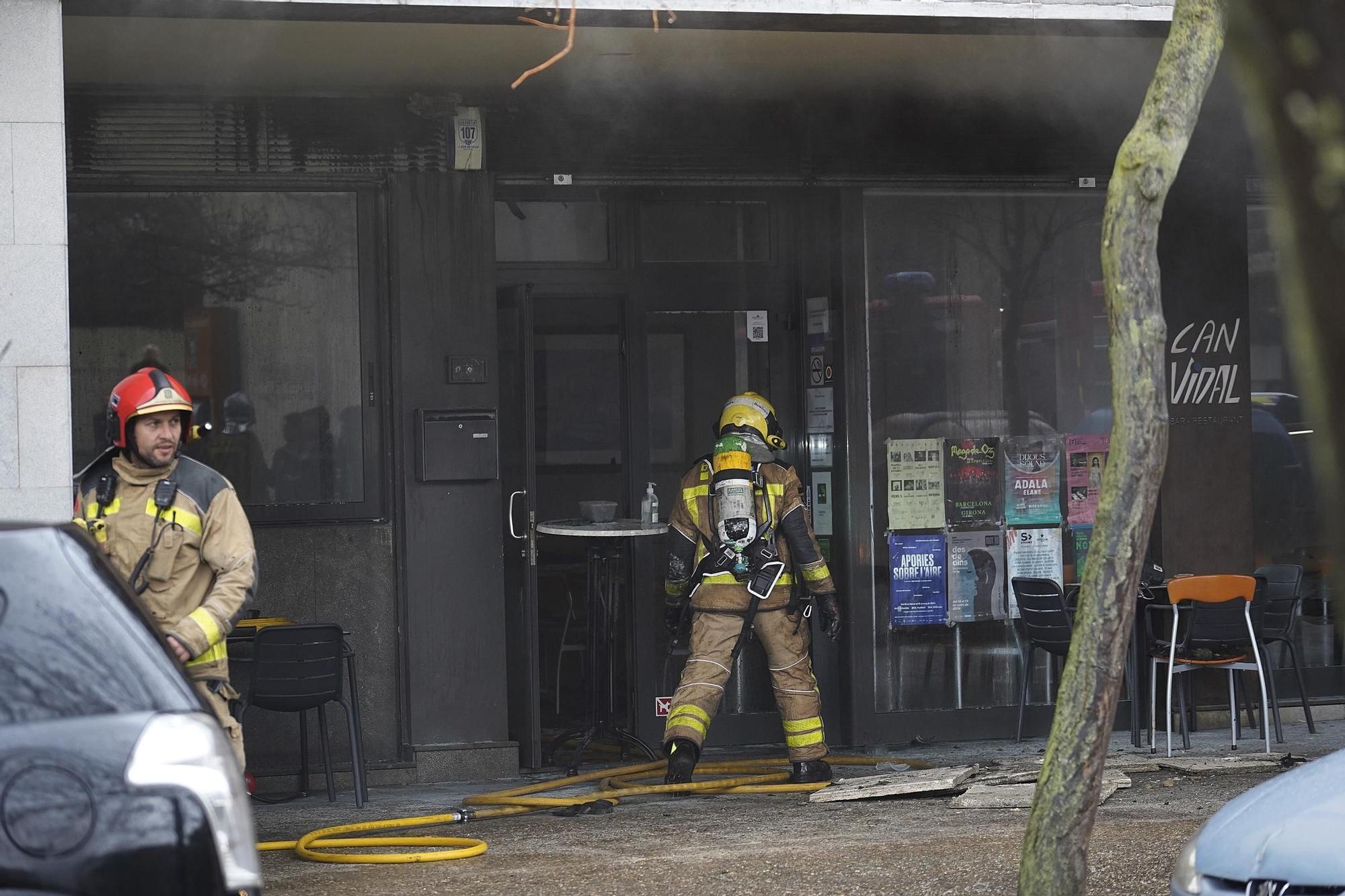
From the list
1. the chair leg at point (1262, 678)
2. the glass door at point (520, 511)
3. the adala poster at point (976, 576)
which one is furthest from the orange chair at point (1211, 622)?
the glass door at point (520, 511)

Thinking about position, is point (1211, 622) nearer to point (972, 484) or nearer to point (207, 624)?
point (972, 484)

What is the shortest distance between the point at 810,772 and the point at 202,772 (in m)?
5.21

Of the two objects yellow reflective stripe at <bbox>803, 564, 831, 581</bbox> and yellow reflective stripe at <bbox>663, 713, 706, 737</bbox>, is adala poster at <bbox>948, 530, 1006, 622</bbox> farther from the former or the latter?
yellow reflective stripe at <bbox>663, 713, 706, 737</bbox>

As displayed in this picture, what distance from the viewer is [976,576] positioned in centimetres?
923

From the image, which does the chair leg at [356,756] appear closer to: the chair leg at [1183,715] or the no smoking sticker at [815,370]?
the no smoking sticker at [815,370]

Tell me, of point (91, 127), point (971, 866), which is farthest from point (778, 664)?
point (91, 127)

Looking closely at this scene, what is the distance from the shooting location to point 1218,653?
28.7ft

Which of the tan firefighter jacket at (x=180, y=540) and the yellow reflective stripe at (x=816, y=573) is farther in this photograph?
the yellow reflective stripe at (x=816, y=573)

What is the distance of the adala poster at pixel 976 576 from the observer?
9.19m

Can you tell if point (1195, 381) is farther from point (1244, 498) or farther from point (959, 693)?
point (959, 693)

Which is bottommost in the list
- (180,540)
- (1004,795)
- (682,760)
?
(1004,795)

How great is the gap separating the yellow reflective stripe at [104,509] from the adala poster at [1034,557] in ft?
17.6

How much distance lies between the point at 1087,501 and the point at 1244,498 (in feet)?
3.10

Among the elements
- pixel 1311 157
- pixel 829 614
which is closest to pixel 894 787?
pixel 829 614
